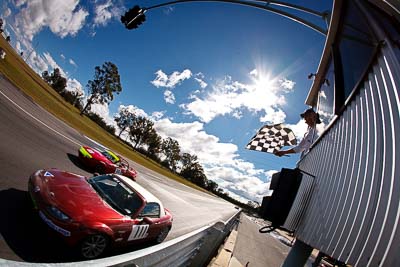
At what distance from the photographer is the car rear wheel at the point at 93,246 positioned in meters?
4.38

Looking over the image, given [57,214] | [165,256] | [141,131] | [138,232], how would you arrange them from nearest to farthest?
[165,256] → [57,214] → [138,232] → [141,131]

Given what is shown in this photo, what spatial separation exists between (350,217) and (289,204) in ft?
3.66

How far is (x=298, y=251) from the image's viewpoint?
437 centimetres

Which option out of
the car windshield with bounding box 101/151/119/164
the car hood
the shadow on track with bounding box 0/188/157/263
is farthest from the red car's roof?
the shadow on track with bounding box 0/188/157/263

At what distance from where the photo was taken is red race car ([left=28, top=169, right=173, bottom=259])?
169 inches

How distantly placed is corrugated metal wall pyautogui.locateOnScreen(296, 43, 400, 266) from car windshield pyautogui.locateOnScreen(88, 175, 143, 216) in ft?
12.9

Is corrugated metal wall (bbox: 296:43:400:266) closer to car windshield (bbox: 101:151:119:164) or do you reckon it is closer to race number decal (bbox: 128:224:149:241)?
race number decal (bbox: 128:224:149:241)

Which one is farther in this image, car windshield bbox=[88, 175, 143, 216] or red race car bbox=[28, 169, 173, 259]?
car windshield bbox=[88, 175, 143, 216]

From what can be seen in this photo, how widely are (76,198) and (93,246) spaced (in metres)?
0.99

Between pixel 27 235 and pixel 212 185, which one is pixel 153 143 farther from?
pixel 27 235

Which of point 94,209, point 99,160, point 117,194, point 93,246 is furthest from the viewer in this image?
point 99,160

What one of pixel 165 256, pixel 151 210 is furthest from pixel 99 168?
pixel 165 256

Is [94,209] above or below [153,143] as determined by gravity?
below

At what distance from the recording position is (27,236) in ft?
13.7
